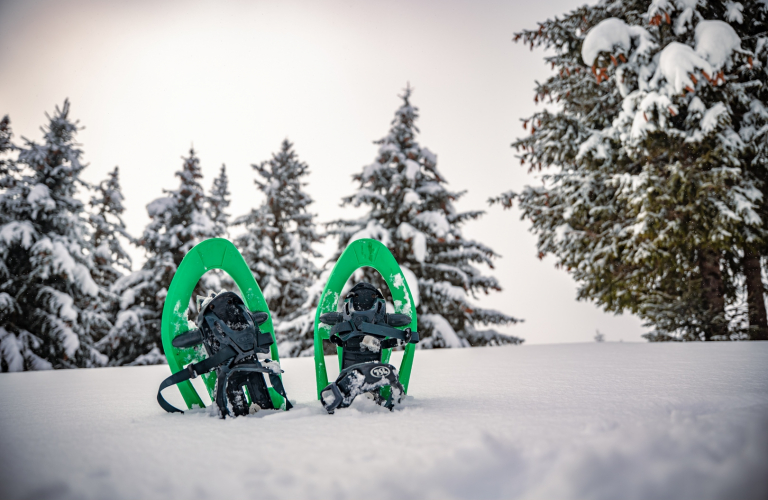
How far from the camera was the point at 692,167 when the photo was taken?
284 inches

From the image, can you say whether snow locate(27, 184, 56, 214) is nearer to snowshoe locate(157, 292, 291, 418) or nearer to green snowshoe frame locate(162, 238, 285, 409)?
green snowshoe frame locate(162, 238, 285, 409)

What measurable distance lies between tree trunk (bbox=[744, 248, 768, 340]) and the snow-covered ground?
6.89 metres

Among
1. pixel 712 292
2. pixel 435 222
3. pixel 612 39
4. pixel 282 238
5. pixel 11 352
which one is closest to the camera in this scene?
pixel 612 39

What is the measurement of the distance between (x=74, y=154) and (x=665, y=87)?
47.3ft

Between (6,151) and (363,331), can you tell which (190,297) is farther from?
(6,151)

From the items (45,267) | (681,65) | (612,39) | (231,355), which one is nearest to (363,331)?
(231,355)

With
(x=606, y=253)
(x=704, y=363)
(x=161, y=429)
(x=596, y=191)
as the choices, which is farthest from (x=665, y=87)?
(x=161, y=429)

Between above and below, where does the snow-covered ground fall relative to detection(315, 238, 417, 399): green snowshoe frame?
below

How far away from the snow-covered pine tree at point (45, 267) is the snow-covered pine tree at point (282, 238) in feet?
16.1

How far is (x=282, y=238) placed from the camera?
631 inches

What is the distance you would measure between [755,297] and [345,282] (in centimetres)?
918

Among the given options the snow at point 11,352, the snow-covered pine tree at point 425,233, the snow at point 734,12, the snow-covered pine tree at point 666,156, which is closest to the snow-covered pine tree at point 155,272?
the snow at point 11,352

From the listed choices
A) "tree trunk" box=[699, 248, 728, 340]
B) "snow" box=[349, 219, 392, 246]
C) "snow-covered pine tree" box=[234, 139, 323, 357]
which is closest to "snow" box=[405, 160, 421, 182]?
"snow" box=[349, 219, 392, 246]

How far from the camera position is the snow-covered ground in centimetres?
108
